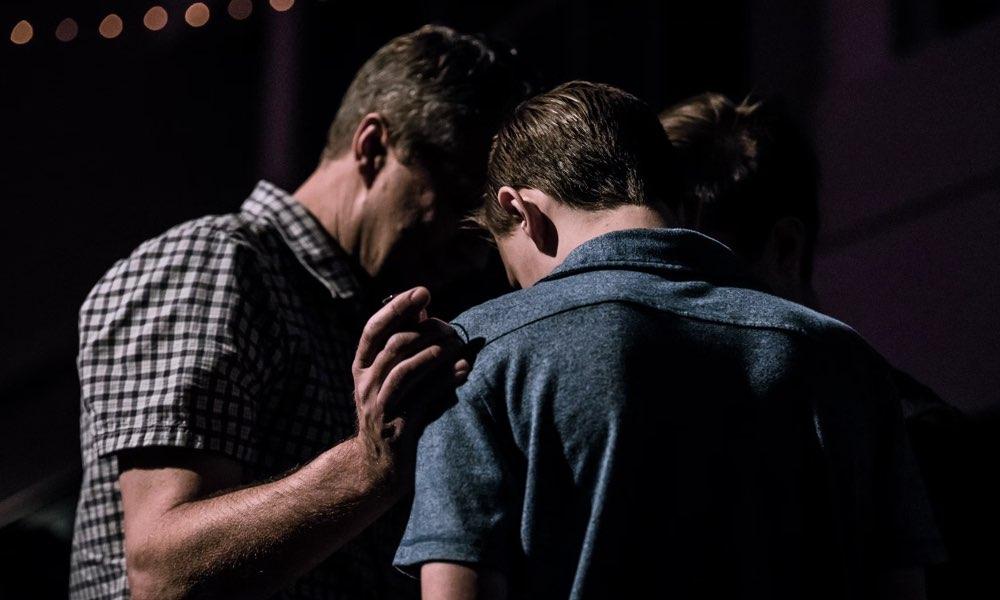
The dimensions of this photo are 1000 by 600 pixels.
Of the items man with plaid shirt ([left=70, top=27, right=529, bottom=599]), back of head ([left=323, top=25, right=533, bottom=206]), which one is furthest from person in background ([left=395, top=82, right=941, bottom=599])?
back of head ([left=323, top=25, right=533, bottom=206])

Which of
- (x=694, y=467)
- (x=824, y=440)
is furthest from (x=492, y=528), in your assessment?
(x=824, y=440)

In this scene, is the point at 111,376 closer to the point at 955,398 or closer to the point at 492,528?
the point at 492,528

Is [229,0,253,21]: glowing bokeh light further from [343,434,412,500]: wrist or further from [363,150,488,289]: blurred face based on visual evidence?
[343,434,412,500]: wrist

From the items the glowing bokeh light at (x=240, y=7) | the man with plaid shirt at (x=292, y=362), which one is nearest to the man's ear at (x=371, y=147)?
the man with plaid shirt at (x=292, y=362)

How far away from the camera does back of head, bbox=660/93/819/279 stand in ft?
6.61

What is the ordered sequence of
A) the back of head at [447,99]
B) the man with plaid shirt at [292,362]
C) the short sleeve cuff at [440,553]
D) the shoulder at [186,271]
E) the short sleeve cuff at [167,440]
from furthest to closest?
the back of head at [447,99] → the shoulder at [186,271] → the short sleeve cuff at [167,440] → the man with plaid shirt at [292,362] → the short sleeve cuff at [440,553]

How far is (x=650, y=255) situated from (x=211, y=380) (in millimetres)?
809

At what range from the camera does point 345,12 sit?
183 inches

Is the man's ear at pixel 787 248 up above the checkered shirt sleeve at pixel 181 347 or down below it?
above

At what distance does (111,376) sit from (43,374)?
1.73 m

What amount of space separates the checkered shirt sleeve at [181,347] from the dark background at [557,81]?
0.79m

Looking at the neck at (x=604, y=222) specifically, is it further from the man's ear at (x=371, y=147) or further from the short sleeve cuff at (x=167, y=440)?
the man's ear at (x=371, y=147)

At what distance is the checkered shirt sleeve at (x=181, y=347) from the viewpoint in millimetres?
1871

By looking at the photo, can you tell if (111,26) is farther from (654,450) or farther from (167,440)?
(654,450)
